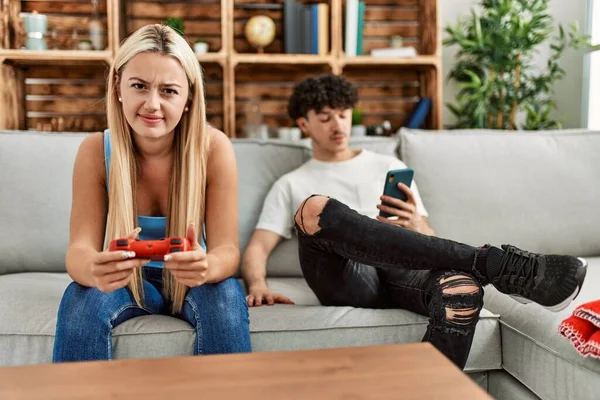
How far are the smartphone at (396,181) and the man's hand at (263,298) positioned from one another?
14.5 inches

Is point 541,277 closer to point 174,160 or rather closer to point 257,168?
point 174,160

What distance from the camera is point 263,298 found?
1.49m

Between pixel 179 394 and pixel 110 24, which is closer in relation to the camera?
pixel 179 394

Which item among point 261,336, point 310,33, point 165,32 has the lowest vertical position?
point 261,336

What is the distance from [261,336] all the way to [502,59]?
1.80 m

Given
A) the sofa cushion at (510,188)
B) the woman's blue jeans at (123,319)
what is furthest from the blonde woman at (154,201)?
the sofa cushion at (510,188)

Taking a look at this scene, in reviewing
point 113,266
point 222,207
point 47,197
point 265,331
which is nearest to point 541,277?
point 265,331

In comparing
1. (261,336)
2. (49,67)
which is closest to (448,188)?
(261,336)

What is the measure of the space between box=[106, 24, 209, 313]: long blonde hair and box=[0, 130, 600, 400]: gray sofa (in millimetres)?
204

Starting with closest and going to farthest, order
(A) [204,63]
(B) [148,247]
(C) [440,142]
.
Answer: (B) [148,247] < (C) [440,142] < (A) [204,63]

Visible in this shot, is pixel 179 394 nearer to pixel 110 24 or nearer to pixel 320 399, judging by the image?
pixel 320 399

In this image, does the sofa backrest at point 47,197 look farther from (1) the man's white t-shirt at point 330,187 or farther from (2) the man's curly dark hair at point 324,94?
(2) the man's curly dark hair at point 324,94

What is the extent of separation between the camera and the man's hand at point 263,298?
1468 millimetres

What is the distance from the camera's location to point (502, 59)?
8.28ft
